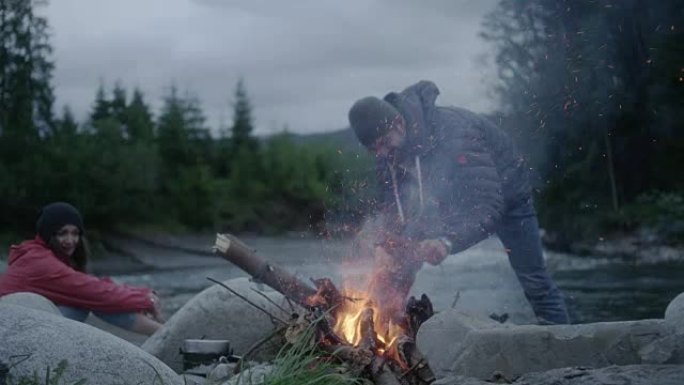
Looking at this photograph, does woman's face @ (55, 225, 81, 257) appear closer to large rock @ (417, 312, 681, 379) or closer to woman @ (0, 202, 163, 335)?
woman @ (0, 202, 163, 335)

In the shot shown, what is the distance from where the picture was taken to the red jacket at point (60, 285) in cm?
707

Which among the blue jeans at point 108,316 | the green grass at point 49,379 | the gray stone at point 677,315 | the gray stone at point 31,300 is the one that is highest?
the green grass at point 49,379

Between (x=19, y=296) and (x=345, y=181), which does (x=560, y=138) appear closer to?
(x=345, y=181)

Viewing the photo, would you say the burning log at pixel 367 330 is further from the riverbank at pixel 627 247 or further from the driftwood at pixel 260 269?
the riverbank at pixel 627 247

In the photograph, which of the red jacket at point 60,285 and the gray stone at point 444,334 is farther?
the red jacket at point 60,285

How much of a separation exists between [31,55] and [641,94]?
11.5 metres

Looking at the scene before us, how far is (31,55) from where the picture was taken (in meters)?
16.2

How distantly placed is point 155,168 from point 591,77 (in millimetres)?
37759

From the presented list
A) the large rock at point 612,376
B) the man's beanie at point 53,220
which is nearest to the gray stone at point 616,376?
the large rock at point 612,376

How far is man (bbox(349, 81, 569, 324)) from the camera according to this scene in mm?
5711

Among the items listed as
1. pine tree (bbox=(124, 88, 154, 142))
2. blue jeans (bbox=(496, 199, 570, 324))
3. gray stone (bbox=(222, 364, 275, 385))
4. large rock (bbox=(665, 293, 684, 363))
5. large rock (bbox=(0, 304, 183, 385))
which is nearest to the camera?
large rock (bbox=(0, 304, 183, 385))

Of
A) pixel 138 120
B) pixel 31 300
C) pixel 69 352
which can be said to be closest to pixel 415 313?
pixel 69 352

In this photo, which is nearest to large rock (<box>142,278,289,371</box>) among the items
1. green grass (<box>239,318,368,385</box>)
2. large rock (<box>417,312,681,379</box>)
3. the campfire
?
the campfire

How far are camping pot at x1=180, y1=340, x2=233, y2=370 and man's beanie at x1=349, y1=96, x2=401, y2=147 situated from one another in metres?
1.47
